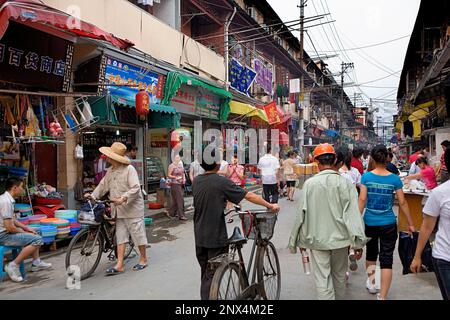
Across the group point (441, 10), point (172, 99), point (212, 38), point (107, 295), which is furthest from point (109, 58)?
point (441, 10)

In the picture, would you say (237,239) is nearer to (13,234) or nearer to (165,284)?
(165,284)

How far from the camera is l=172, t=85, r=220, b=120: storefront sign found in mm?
14195

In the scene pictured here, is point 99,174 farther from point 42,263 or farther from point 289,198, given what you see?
point 289,198

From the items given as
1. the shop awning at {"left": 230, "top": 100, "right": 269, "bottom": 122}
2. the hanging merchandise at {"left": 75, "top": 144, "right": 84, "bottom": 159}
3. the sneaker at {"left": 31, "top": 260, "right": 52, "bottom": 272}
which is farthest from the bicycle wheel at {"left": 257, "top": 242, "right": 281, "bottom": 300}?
the shop awning at {"left": 230, "top": 100, "right": 269, "bottom": 122}

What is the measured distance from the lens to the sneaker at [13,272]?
522 centimetres

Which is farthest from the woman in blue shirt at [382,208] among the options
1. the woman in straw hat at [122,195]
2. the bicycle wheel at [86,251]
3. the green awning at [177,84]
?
the green awning at [177,84]

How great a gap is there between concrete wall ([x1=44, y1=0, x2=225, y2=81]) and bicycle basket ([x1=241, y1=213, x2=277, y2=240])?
21.8 ft

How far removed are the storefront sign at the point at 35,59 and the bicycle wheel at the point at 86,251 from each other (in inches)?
140

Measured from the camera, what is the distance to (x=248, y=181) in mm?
17688

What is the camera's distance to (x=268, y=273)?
4.18m

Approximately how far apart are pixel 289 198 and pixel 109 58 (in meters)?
7.64

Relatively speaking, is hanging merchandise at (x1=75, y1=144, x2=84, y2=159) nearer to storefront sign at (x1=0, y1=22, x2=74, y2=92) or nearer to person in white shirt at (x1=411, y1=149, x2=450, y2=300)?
storefront sign at (x1=0, y1=22, x2=74, y2=92)

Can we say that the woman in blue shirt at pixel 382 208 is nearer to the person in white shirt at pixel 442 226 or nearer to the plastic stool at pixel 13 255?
Result: the person in white shirt at pixel 442 226
